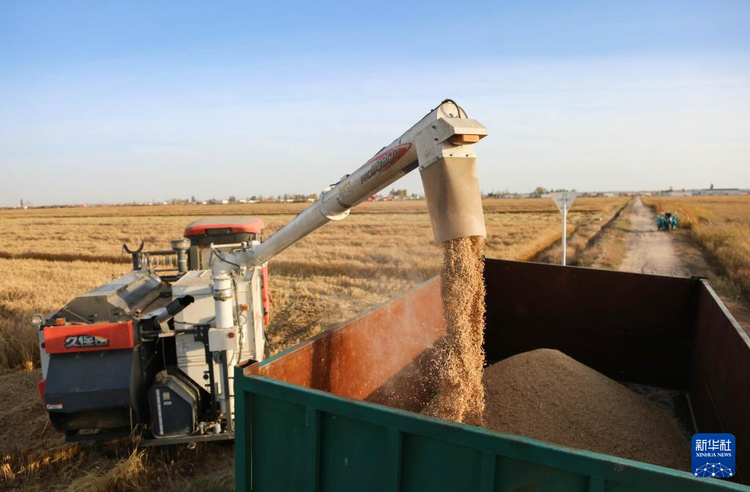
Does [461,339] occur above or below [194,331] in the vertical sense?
above

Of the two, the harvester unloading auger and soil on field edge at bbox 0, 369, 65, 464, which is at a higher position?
the harvester unloading auger

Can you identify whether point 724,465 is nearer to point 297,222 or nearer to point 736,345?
point 736,345

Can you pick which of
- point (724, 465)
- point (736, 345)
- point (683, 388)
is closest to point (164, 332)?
point (724, 465)

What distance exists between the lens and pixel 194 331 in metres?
4.10

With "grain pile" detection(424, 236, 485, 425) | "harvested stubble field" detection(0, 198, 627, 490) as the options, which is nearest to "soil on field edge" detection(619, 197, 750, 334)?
"harvested stubble field" detection(0, 198, 627, 490)

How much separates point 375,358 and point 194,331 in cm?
161

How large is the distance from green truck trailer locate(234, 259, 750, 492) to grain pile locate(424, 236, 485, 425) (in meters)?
0.39

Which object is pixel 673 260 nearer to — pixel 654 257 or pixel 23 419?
pixel 654 257

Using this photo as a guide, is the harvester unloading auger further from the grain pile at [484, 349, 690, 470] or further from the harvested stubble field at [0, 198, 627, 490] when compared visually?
the grain pile at [484, 349, 690, 470]

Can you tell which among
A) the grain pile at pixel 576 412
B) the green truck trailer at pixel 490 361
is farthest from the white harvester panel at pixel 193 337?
the grain pile at pixel 576 412

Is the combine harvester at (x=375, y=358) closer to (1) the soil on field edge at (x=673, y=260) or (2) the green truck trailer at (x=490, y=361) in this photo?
(2) the green truck trailer at (x=490, y=361)

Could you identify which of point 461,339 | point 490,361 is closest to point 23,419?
point 461,339

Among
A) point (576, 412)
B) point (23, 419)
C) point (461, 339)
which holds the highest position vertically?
point (461, 339)

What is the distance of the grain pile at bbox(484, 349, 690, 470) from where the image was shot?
3.32 meters
